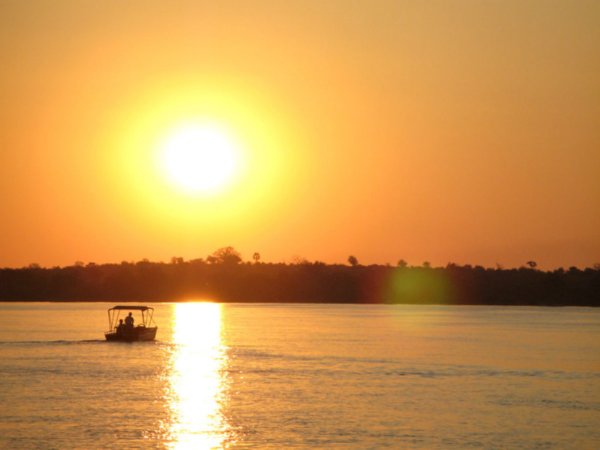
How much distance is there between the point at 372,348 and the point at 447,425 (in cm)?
4108

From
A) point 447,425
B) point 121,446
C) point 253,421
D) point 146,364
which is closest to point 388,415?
point 447,425

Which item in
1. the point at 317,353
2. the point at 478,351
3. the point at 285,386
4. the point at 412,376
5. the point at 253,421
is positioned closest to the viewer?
the point at 253,421

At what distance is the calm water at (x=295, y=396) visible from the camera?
1283 inches

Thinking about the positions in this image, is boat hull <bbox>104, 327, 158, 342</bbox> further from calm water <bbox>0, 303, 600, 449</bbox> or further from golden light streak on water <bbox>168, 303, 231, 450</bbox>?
golden light streak on water <bbox>168, 303, 231, 450</bbox>

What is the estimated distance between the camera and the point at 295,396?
43.5 metres

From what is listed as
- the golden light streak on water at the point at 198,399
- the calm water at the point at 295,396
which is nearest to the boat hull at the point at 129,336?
the calm water at the point at 295,396

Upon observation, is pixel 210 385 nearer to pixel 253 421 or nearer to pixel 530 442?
pixel 253 421

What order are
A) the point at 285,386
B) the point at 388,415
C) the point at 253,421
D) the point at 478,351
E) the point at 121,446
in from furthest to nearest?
the point at 478,351 < the point at 285,386 < the point at 388,415 < the point at 253,421 < the point at 121,446

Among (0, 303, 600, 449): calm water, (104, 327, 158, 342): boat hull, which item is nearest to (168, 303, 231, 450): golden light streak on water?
(0, 303, 600, 449): calm water

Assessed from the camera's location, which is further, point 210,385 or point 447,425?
point 210,385

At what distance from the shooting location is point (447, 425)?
118 feet

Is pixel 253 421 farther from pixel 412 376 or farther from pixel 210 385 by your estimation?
pixel 412 376

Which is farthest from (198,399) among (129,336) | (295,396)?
(129,336)

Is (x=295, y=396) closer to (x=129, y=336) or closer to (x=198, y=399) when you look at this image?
(x=198, y=399)
